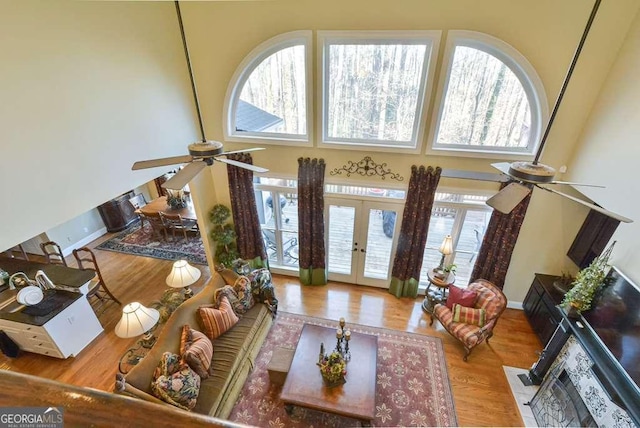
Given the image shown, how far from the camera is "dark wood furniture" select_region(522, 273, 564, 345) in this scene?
13.3ft

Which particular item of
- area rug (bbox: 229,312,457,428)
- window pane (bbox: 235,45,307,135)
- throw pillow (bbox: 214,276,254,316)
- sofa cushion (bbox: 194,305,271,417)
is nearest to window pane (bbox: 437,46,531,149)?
window pane (bbox: 235,45,307,135)

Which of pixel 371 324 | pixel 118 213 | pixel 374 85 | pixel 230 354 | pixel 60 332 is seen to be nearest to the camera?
pixel 230 354

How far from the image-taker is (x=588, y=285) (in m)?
3.14

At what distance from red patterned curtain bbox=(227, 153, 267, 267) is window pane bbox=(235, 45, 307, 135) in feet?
2.02

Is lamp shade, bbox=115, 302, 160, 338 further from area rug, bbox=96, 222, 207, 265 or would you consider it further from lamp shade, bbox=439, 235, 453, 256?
lamp shade, bbox=439, 235, 453, 256

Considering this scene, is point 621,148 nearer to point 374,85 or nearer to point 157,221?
point 374,85

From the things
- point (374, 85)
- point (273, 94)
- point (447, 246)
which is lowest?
point (447, 246)

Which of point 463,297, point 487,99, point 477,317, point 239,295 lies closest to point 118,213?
point 239,295

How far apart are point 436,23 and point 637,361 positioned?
389cm

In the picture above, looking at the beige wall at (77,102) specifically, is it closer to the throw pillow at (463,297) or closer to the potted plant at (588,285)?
the throw pillow at (463,297)

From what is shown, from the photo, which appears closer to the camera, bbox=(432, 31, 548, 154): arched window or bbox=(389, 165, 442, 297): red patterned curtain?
bbox=(432, 31, 548, 154): arched window

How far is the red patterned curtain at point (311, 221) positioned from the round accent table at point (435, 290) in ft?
5.89

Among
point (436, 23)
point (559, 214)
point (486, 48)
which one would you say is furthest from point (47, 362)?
point (559, 214)

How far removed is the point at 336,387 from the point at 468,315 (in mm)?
2140
